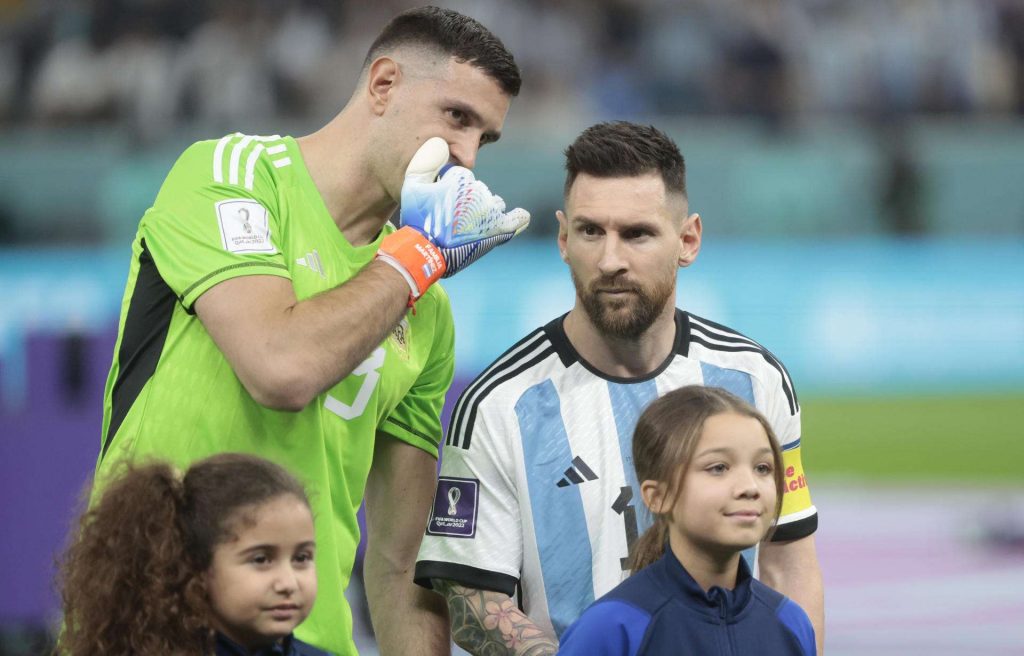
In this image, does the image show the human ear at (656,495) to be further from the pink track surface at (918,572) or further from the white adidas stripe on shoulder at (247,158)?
the pink track surface at (918,572)

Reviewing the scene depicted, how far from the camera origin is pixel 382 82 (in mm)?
3412

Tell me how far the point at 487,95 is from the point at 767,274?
24.5 ft

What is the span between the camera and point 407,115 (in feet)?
11.0

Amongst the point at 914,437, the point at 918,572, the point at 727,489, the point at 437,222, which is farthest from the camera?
the point at 914,437

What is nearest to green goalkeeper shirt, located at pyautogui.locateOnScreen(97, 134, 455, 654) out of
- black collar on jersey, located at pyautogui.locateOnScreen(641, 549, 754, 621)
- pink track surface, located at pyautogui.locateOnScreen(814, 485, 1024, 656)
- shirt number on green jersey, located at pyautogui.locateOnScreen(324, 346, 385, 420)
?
shirt number on green jersey, located at pyautogui.locateOnScreen(324, 346, 385, 420)

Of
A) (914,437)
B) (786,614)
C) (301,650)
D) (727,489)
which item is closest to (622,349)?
(727,489)

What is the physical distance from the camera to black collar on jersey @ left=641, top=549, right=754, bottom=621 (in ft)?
8.95

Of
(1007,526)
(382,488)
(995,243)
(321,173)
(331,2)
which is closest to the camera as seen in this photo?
(321,173)

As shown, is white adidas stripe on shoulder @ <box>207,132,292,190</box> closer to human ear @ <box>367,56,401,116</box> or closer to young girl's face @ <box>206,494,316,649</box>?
human ear @ <box>367,56,401,116</box>

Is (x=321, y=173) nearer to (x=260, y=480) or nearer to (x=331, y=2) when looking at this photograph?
(x=260, y=480)

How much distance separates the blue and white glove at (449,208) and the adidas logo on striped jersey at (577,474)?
0.51m

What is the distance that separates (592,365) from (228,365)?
82cm

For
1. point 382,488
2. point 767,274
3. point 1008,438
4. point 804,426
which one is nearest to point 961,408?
point 1008,438

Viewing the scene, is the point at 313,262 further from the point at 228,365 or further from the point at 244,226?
the point at 228,365
